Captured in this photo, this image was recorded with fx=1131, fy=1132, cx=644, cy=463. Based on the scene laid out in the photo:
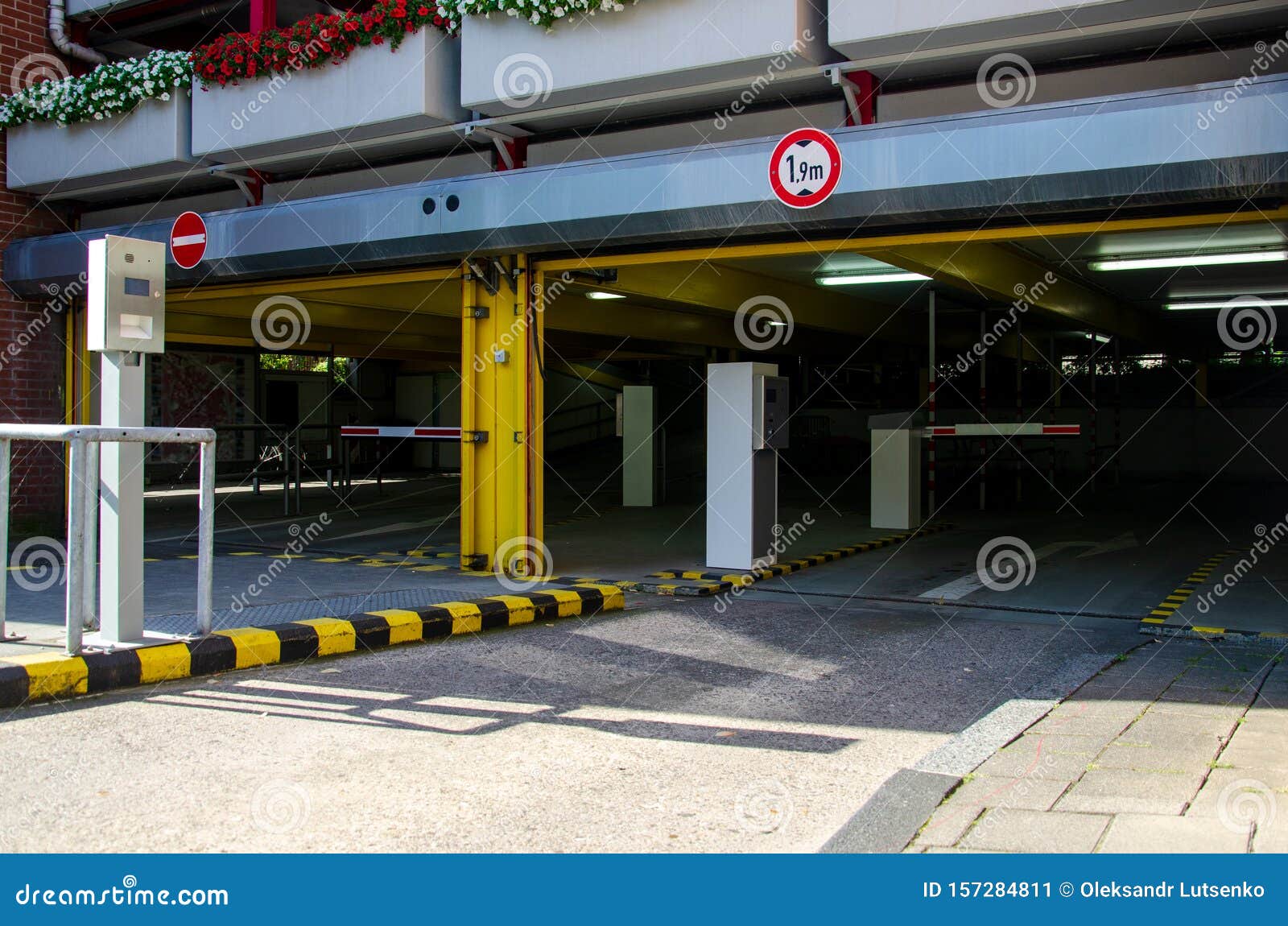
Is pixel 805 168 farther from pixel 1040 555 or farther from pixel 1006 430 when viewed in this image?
pixel 1006 430

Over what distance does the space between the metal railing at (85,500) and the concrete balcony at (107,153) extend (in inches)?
255

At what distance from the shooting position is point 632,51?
28.7ft

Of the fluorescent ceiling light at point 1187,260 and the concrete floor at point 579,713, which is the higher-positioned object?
the fluorescent ceiling light at point 1187,260

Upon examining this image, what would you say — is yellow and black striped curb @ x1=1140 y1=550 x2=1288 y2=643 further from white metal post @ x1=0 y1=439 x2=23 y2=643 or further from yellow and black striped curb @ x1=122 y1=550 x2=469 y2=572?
white metal post @ x1=0 y1=439 x2=23 y2=643

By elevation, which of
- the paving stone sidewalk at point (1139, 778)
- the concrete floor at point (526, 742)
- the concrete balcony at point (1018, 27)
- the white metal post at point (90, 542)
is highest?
the concrete balcony at point (1018, 27)

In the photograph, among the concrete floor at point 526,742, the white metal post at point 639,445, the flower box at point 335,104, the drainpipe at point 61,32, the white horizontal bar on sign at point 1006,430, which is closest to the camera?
the concrete floor at point 526,742

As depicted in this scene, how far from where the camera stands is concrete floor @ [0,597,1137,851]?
379cm

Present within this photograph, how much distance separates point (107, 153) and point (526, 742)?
33.0 ft

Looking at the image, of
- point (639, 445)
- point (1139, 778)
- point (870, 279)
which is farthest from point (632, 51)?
point (639, 445)

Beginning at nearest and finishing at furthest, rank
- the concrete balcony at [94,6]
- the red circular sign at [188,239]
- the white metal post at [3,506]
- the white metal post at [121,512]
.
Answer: the white metal post at [3,506] < the white metal post at [121,512] < the red circular sign at [188,239] < the concrete balcony at [94,6]

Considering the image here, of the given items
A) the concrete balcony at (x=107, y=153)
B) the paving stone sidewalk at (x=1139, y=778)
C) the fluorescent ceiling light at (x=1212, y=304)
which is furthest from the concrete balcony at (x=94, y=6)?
the fluorescent ceiling light at (x=1212, y=304)

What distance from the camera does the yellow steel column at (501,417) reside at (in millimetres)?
9969

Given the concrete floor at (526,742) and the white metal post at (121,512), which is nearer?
the concrete floor at (526,742)

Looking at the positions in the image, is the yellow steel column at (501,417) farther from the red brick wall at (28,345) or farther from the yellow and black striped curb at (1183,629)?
the red brick wall at (28,345)
